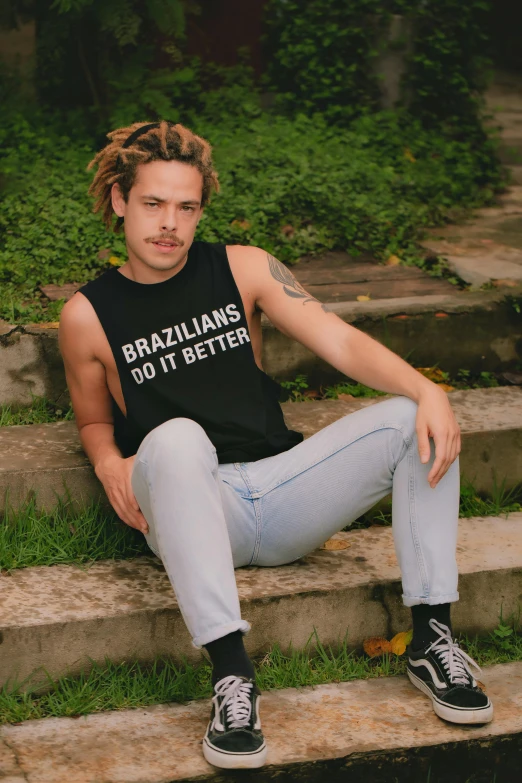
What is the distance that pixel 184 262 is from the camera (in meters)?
3.11

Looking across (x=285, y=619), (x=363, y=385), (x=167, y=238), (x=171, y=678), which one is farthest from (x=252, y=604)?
(x=363, y=385)

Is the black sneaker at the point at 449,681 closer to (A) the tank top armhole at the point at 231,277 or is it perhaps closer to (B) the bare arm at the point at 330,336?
(B) the bare arm at the point at 330,336

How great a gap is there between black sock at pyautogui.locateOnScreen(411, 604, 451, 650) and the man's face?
1235 mm

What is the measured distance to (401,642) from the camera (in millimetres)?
3158

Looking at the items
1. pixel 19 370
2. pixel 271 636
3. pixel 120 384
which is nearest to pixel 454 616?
pixel 271 636

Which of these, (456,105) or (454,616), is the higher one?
(456,105)

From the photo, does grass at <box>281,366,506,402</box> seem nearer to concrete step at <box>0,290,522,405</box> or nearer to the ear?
concrete step at <box>0,290,522,405</box>

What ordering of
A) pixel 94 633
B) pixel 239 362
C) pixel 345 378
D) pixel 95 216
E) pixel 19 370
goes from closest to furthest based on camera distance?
pixel 94 633
pixel 239 362
pixel 19 370
pixel 345 378
pixel 95 216

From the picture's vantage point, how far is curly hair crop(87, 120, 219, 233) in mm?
2975

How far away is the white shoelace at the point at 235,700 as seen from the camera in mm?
2553

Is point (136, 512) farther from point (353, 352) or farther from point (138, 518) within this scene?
point (353, 352)

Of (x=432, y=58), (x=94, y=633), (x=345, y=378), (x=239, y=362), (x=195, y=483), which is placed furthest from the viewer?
(x=432, y=58)

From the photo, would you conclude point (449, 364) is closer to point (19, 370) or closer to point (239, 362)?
point (239, 362)

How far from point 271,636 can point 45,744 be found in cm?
75
